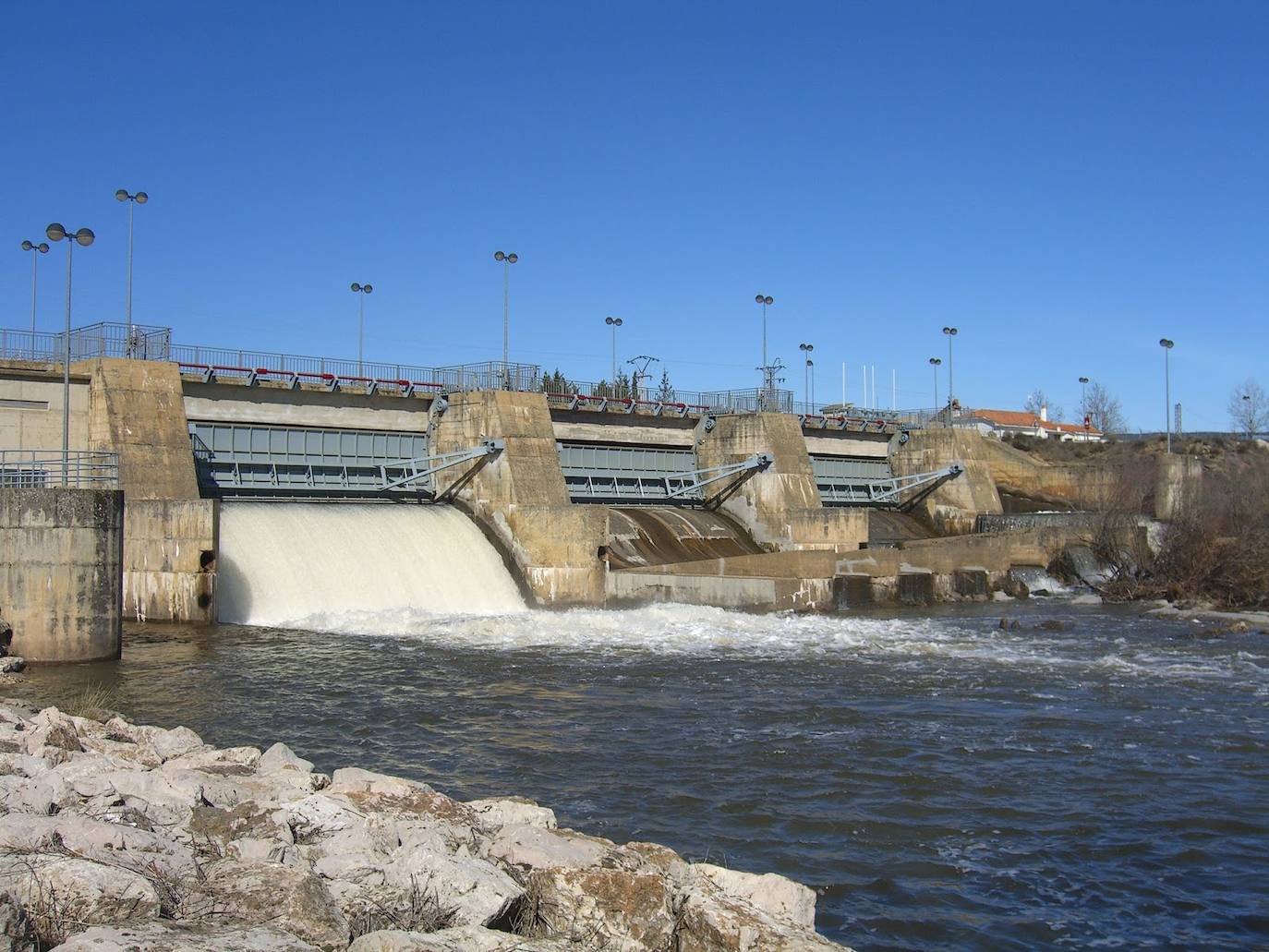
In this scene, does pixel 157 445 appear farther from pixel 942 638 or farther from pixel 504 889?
pixel 504 889

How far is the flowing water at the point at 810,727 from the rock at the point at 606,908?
81.1 inches

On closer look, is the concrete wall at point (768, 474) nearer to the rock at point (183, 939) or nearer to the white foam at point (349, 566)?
the white foam at point (349, 566)

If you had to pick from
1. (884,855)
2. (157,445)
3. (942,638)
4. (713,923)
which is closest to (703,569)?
Result: (942,638)

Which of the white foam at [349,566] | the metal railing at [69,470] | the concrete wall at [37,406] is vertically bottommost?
the white foam at [349,566]

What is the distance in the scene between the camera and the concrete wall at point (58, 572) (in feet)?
65.6

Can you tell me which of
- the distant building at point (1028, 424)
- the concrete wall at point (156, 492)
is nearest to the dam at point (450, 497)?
the concrete wall at point (156, 492)

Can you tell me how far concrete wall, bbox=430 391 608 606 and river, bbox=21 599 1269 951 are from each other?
4329 mm

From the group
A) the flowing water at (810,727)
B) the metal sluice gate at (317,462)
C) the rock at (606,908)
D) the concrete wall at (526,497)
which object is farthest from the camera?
the concrete wall at (526,497)

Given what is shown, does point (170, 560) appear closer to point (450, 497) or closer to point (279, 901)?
point (450, 497)

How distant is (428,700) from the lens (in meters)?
18.2

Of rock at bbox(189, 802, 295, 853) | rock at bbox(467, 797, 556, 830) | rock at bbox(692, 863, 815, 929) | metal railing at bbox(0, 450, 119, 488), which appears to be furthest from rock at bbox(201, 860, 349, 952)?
metal railing at bbox(0, 450, 119, 488)

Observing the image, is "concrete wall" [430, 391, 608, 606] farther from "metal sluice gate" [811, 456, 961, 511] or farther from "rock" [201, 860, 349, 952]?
"rock" [201, 860, 349, 952]

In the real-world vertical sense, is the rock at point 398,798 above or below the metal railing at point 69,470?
below

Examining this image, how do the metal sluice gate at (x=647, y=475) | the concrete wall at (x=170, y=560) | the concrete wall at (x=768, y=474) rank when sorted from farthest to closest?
the concrete wall at (x=768, y=474), the metal sluice gate at (x=647, y=475), the concrete wall at (x=170, y=560)
